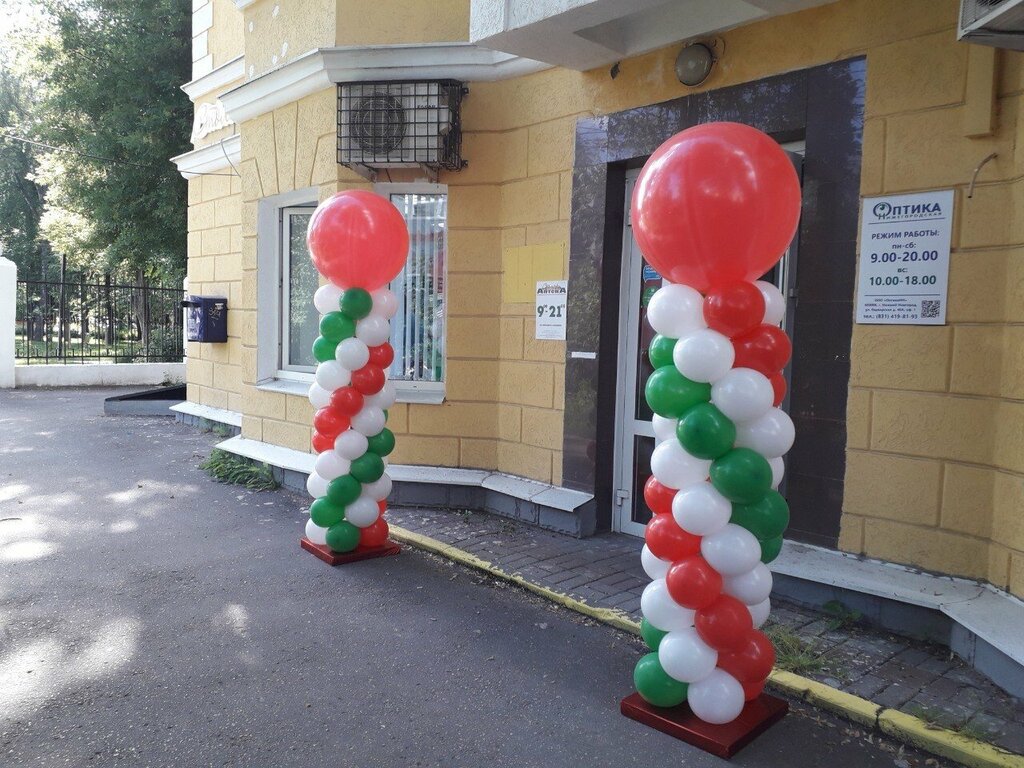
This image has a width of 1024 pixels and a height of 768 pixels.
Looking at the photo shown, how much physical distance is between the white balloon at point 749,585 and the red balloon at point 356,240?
2.82 meters

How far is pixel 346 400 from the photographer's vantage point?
442 cm

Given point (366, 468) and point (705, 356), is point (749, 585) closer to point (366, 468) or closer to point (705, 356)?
point (705, 356)

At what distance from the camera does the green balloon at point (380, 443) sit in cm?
458

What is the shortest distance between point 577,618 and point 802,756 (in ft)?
4.60

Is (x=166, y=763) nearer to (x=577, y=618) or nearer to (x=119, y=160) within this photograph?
(x=577, y=618)

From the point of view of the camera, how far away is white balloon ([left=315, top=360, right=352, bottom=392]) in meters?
4.42

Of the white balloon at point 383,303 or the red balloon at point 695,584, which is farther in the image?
the white balloon at point 383,303

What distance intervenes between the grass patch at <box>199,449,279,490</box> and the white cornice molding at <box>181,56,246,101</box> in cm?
470

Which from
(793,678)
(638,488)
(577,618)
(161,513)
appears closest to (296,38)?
(161,513)

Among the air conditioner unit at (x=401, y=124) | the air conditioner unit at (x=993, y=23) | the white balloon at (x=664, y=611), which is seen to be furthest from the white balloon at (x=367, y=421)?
the air conditioner unit at (x=993, y=23)

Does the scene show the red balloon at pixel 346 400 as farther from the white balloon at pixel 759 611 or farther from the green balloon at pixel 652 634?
the white balloon at pixel 759 611

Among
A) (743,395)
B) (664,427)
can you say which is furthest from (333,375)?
(743,395)

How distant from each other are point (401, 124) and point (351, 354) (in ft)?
7.03

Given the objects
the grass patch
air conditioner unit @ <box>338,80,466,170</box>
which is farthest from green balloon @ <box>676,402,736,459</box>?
the grass patch
